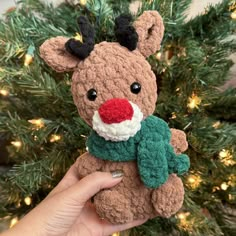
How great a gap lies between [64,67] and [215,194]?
0.55 m

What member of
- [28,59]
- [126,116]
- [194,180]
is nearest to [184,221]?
[194,180]

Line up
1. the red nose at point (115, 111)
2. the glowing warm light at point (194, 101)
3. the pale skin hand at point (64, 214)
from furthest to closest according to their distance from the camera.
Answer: the glowing warm light at point (194, 101)
the pale skin hand at point (64, 214)
the red nose at point (115, 111)

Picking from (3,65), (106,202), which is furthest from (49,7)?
(106,202)

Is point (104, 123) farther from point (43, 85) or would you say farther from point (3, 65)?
point (3, 65)

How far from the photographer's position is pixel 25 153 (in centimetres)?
79

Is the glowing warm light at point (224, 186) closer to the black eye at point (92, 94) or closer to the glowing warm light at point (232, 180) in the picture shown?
the glowing warm light at point (232, 180)

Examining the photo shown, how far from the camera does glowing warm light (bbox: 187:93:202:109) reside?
0.64 metres

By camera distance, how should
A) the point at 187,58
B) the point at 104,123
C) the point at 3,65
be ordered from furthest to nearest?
1. the point at 3,65
2. the point at 187,58
3. the point at 104,123

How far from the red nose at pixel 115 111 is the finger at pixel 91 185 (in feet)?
0.33

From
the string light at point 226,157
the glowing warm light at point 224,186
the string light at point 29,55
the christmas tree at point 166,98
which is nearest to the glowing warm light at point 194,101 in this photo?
the christmas tree at point 166,98

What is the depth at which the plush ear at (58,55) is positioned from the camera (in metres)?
0.43

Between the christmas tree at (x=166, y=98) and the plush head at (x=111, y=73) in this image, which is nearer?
the plush head at (x=111, y=73)

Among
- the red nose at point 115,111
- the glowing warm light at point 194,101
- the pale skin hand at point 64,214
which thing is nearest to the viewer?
the red nose at point 115,111

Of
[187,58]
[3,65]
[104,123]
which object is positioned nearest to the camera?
[104,123]
